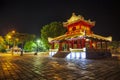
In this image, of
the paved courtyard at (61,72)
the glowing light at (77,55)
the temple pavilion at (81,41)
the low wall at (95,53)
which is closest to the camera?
the paved courtyard at (61,72)

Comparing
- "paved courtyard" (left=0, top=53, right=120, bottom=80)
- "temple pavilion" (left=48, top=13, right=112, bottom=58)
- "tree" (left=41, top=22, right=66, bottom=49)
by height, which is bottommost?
"paved courtyard" (left=0, top=53, right=120, bottom=80)

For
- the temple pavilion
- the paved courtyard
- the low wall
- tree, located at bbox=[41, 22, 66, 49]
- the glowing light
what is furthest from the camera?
tree, located at bbox=[41, 22, 66, 49]

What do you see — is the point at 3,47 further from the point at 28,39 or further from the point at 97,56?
the point at 97,56

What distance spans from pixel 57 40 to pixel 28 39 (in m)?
31.3

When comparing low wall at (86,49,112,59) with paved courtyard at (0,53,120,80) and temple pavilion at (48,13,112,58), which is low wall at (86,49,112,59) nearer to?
temple pavilion at (48,13,112,58)

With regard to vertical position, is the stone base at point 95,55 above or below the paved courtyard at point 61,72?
above

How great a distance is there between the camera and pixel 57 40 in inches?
1293

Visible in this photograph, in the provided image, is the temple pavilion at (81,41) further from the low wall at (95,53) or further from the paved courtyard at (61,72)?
the paved courtyard at (61,72)

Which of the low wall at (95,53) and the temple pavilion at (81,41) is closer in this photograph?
the low wall at (95,53)

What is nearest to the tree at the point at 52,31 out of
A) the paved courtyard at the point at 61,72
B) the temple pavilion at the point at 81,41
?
the temple pavilion at the point at 81,41

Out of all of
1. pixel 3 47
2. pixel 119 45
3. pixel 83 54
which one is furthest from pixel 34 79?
pixel 3 47

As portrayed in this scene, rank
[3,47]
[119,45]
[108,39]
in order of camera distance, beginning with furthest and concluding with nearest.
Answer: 1. [3,47]
2. [119,45]
3. [108,39]

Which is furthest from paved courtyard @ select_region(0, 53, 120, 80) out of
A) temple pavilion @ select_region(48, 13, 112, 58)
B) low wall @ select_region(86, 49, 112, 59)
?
temple pavilion @ select_region(48, 13, 112, 58)

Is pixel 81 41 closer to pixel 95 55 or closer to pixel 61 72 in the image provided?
pixel 95 55
